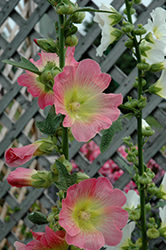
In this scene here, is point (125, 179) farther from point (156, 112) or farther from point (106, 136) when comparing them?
point (106, 136)

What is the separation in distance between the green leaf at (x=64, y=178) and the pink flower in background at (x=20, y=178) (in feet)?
0.15

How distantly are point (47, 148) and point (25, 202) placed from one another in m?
1.05

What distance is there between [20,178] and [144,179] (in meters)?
0.18

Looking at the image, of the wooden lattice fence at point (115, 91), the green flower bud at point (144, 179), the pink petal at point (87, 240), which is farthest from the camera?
the wooden lattice fence at point (115, 91)

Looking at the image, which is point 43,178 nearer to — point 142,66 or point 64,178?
point 64,178

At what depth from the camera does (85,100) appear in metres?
0.32

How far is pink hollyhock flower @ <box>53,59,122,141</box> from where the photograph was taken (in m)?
0.27

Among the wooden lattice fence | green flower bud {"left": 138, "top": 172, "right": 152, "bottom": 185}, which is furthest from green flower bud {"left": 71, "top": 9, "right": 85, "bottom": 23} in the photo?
the wooden lattice fence

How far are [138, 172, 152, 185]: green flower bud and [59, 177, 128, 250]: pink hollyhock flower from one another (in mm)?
114


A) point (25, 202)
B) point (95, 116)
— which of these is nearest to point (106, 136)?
point (95, 116)

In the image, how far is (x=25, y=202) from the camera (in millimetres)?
1275

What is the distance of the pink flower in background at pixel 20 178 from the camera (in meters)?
0.30

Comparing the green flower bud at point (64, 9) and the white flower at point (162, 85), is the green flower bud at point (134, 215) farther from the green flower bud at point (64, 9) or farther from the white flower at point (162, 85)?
the green flower bud at point (64, 9)

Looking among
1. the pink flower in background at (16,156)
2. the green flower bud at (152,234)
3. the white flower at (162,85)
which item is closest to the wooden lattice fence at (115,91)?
the white flower at (162,85)
